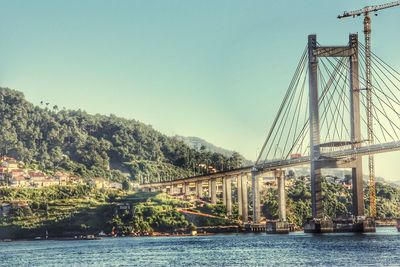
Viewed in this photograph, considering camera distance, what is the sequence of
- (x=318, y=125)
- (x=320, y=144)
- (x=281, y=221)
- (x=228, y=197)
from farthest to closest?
(x=228, y=197) < (x=281, y=221) < (x=318, y=125) < (x=320, y=144)

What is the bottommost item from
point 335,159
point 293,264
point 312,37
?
point 293,264

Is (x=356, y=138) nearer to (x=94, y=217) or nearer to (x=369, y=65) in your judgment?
(x=369, y=65)

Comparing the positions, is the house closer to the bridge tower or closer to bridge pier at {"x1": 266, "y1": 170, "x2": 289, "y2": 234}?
bridge pier at {"x1": 266, "y1": 170, "x2": 289, "y2": 234}

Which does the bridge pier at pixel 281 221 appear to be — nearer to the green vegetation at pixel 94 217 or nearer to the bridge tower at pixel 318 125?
the bridge tower at pixel 318 125

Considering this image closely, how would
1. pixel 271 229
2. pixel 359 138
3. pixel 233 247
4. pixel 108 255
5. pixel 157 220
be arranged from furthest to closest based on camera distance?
pixel 157 220
pixel 271 229
pixel 359 138
pixel 233 247
pixel 108 255

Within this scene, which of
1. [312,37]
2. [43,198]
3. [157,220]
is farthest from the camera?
[43,198]

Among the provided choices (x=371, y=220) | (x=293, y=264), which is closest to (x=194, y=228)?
(x=371, y=220)

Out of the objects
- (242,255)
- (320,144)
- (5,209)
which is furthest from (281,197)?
(5,209)

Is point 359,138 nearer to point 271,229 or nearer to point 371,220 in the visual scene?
point 371,220
